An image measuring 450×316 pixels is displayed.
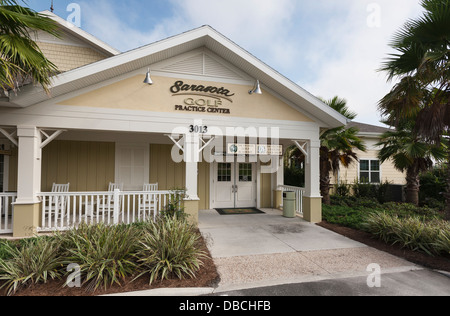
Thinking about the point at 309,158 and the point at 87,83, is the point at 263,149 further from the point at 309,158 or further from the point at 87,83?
the point at 87,83

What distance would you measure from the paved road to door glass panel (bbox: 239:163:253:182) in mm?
6723

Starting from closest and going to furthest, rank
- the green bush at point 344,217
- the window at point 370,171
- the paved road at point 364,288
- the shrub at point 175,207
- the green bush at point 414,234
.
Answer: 1. the paved road at point 364,288
2. the green bush at point 414,234
3. the shrub at point 175,207
4. the green bush at point 344,217
5. the window at point 370,171

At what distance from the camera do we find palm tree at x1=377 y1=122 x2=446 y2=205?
9648 millimetres

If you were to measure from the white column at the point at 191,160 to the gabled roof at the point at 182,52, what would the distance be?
244 cm

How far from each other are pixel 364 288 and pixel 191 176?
15.7 ft

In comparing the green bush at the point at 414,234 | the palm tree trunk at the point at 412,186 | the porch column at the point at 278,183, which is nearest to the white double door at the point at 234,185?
the porch column at the point at 278,183

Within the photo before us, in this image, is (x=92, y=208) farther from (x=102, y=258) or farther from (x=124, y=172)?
(x=102, y=258)

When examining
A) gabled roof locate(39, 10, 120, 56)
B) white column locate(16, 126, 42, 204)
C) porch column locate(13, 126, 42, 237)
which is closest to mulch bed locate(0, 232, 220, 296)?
porch column locate(13, 126, 42, 237)

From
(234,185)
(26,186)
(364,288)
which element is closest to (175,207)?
(26,186)

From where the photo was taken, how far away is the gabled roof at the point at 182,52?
5.75 meters

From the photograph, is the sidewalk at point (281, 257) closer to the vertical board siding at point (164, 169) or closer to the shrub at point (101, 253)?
the shrub at point (101, 253)

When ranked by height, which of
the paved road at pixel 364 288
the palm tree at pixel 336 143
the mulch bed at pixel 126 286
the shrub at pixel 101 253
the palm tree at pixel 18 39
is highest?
the palm tree at pixel 18 39

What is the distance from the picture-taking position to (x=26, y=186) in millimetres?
5863
